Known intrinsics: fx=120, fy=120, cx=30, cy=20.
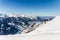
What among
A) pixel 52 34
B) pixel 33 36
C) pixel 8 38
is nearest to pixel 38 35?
pixel 33 36

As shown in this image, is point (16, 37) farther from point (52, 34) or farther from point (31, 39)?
point (52, 34)

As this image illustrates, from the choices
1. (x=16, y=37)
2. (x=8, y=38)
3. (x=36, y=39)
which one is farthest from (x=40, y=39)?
(x=8, y=38)

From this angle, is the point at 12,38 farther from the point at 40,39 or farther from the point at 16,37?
the point at 40,39

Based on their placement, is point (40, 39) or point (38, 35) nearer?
point (40, 39)

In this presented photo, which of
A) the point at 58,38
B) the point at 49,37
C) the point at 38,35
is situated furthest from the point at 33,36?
the point at 58,38

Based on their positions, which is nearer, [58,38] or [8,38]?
[58,38]

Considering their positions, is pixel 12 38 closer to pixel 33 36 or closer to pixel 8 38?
pixel 8 38

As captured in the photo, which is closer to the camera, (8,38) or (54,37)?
(54,37)
